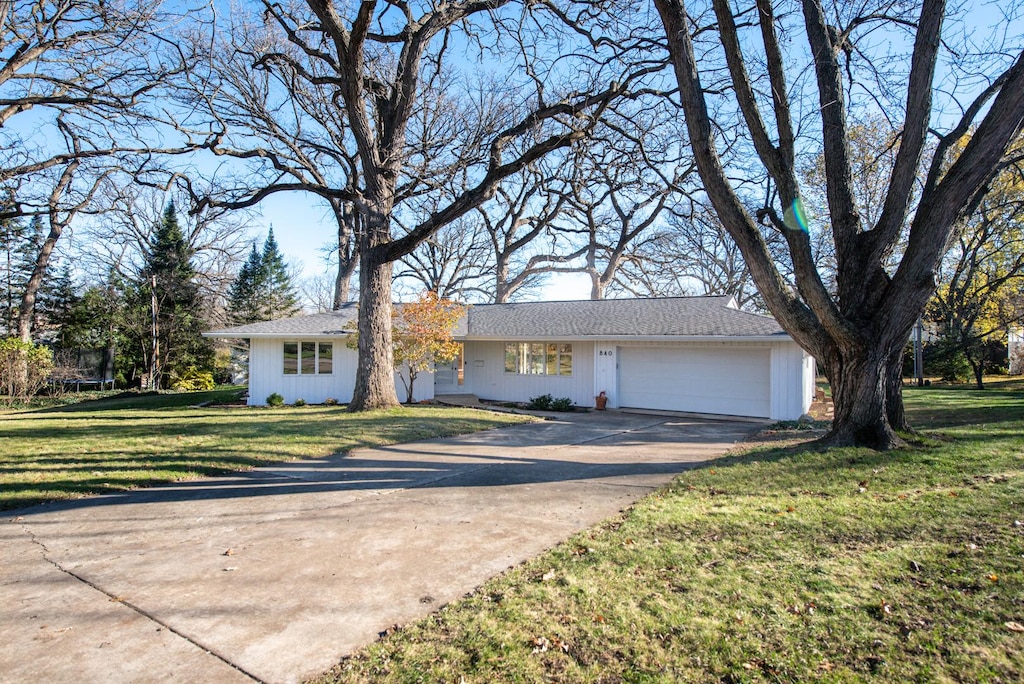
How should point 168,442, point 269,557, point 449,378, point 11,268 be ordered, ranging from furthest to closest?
point 11,268, point 449,378, point 168,442, point 269,557

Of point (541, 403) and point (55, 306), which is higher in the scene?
point (55, 306)

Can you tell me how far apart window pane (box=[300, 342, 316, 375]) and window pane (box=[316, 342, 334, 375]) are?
19 cm

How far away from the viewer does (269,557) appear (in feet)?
14.9

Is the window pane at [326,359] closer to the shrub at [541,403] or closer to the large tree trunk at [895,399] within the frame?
the shrub at [541,403]

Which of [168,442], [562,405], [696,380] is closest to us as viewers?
[168,442]

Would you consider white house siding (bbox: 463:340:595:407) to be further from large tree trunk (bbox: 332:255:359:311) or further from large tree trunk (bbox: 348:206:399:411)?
large tree trunk (bbox: 332:255:359:311)

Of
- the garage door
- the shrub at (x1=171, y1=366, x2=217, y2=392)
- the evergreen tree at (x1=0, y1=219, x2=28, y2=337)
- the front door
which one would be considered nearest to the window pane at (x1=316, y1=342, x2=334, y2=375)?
the front door

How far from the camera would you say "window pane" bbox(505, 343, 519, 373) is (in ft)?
66.4

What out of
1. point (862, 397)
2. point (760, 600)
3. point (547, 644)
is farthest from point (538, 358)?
point (547, 644)

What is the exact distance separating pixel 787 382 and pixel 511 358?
30.1 feet

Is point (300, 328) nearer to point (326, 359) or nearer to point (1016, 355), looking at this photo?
point (326, 359)

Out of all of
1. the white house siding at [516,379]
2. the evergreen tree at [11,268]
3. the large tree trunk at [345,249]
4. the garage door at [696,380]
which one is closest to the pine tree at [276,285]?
the large tree trunk at [345,249]

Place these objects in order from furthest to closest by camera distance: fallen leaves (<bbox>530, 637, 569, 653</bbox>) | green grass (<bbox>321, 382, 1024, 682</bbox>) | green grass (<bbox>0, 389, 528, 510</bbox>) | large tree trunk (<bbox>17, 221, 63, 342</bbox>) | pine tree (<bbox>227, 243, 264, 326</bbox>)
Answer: pine tree (<bbox>227, 243, 264, 326</bbox>)
large tree trunk (<bbox>17, 221, 63, 342</bbox>)
green grass (<bbox>0, 389, 528, 510</bbox>)
fallen leaves (<bbox>530, 637, 569, 653</bbox>)
green grass (<bbox>321, 382, 1024, 682</bbox>)

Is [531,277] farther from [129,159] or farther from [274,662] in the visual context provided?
[274,662]
